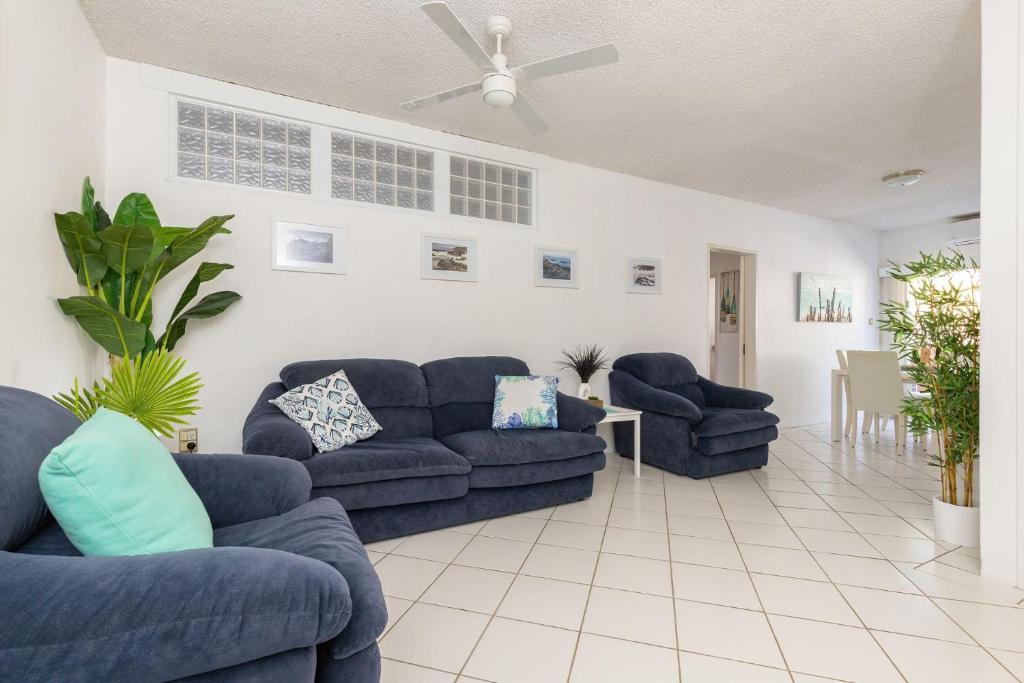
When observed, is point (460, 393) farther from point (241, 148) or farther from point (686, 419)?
point (241, 148)

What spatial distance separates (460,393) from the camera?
11.8ft

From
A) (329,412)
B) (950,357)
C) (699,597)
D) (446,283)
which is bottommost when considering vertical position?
(699,597)

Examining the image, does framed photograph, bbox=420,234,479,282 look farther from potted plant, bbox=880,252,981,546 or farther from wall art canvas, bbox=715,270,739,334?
wall art canvas, bbox=715,270,739,334

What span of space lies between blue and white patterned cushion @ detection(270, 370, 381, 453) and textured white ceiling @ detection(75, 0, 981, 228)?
1.85 meters

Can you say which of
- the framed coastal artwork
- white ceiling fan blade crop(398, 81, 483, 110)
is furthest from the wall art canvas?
white ceiling fan blade crop(398, 81, 483, 110)

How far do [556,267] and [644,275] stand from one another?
1040 millimetres

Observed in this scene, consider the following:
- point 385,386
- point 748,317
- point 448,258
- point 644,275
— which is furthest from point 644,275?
point 385,386

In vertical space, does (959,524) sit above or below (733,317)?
below

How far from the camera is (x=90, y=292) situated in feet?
8.28

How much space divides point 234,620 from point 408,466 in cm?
175

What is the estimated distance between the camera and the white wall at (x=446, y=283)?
311 centimetres

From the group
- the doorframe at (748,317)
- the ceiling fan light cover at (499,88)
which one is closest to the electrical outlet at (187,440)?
the ceiling fan light cover at (499,88)

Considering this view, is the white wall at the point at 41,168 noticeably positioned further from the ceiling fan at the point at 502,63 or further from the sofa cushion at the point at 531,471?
the sofa cushion at the point at 531,471

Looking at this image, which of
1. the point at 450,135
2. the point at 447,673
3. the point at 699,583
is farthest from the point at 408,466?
the point at 450,135
